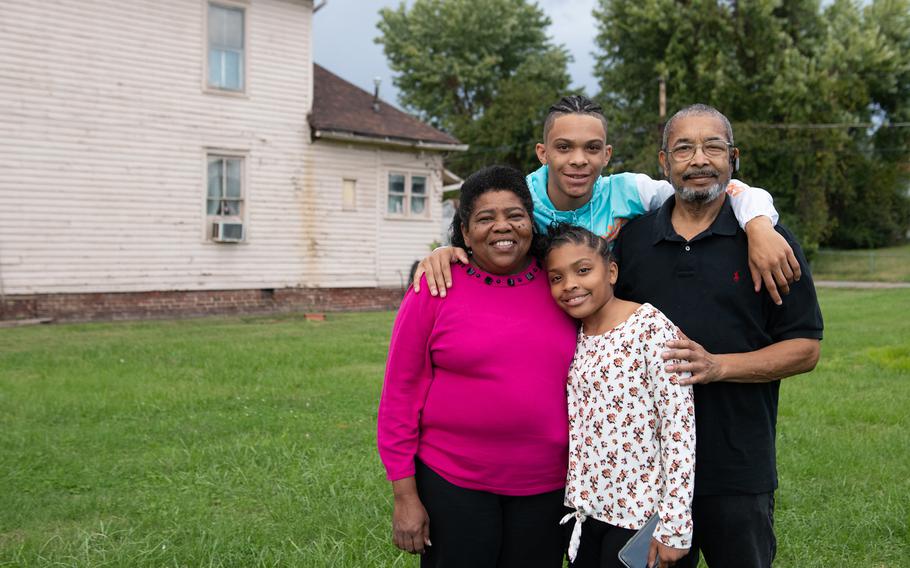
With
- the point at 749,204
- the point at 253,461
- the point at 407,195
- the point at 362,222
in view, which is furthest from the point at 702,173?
the point at 407,195

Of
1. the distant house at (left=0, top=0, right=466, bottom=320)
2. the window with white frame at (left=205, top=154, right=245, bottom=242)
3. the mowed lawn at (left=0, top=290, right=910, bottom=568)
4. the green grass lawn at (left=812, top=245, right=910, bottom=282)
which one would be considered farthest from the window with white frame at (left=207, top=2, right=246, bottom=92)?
the green grass lawn at (left=812, top=245, right=910, bottom=282)

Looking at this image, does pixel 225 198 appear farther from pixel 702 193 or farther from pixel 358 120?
pixel 702 193

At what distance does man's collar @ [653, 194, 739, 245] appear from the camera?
9.05ft

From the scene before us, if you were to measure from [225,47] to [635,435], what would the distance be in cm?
1687

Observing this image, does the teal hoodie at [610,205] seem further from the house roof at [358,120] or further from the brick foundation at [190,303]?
the house roof at [358,120]

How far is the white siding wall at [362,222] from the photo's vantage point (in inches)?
747

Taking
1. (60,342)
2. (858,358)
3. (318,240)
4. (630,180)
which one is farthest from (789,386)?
(318,240)

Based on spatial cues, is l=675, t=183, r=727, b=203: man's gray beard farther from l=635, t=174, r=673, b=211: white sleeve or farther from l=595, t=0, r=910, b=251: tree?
l=595, t=0, r=910, b=251: tree

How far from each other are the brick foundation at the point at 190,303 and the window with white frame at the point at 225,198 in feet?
4.29

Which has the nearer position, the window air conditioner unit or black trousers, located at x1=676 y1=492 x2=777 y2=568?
black trousers, located at x1=676 y1=492 x2=777 y2=568

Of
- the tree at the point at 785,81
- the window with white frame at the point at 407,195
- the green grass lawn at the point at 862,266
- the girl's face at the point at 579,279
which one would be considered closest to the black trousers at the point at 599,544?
the girl's face at the point at 579,279

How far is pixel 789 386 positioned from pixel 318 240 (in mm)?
12533

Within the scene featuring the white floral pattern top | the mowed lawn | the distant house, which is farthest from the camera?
the distant house

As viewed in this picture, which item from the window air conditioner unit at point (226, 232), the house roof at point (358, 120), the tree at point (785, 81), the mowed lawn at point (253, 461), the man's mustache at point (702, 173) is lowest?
the mowed lawn at point (253, 461)
